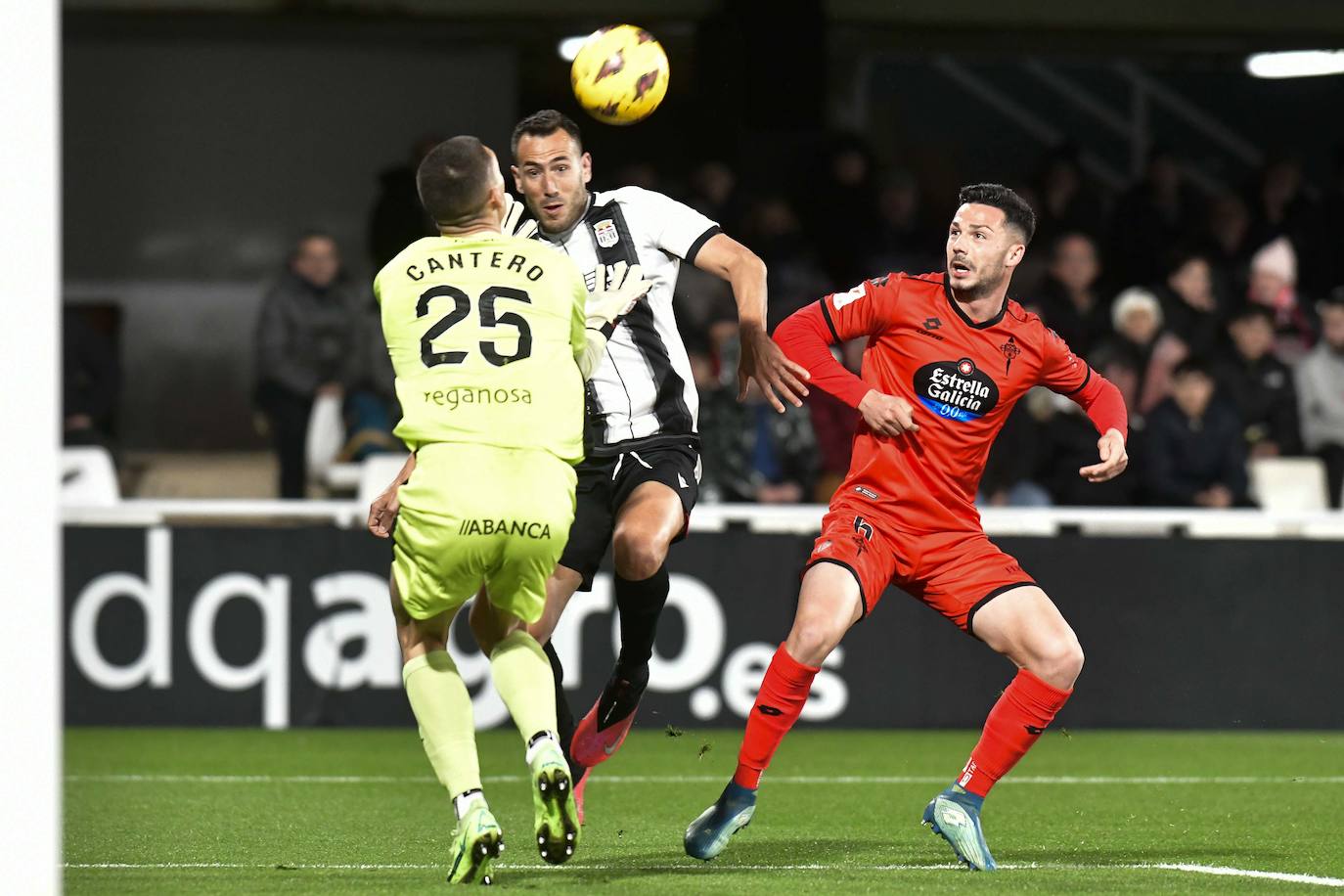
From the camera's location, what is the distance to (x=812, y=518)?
11156 millimetres

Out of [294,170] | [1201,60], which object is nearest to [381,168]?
[294,170]

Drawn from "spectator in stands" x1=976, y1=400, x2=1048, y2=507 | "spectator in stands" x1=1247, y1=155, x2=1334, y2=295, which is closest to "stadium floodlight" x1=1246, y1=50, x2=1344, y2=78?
"spectator in stands" x1=1247, y1=155, x2=1334, y2=295

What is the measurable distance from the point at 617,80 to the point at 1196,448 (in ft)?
21.2

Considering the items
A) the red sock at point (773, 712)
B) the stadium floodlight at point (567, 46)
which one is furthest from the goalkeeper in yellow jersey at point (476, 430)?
the stadium floodlight at point (567, 46)

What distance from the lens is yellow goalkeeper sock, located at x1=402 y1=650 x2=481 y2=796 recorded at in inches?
211

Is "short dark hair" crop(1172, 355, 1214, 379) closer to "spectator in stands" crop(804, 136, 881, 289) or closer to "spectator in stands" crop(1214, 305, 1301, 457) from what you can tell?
"spectator in stands" crop(1214, 305, 1301, 457)

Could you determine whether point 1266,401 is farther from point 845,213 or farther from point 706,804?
point 706,804

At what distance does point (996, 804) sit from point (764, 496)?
13.5ft

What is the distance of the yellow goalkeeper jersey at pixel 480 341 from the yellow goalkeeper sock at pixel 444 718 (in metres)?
0.59

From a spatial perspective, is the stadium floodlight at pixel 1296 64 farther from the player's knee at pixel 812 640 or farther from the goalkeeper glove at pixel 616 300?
the player's knee at pixel 812 640

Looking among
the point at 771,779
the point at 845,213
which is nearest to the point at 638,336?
the point at 771,779

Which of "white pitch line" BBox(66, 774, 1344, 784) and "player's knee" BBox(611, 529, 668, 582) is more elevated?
"player's knee" BBox(611, 529, 668, 582)

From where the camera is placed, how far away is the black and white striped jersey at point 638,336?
6680 millimetres

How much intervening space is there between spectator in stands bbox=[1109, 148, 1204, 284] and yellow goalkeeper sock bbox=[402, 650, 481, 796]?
9705 mm
